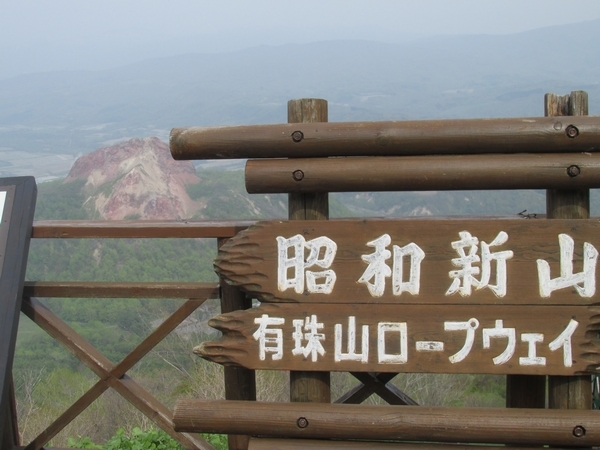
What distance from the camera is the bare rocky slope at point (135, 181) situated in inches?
1218

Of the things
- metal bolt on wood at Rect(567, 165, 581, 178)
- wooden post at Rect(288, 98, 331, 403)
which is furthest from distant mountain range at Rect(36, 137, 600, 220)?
metal bolt on wood at Rect(567, 165, 581, 178)

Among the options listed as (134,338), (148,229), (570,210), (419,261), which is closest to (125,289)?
(148,229)

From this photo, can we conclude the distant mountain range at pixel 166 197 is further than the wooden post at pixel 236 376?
Yes

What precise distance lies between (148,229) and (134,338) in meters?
14.7

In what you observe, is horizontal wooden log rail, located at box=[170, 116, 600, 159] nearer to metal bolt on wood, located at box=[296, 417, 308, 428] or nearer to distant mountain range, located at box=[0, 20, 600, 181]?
metal bolt on wood, located at box=[296, 417, 308, 428]

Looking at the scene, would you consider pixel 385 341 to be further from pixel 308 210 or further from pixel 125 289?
pixel 125 289

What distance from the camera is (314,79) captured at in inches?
5118

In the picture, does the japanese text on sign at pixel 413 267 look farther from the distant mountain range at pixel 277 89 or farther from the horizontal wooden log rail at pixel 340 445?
the distant mountain range at pixel 277 89

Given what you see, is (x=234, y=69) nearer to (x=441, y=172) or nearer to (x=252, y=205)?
(x=252, y=205)

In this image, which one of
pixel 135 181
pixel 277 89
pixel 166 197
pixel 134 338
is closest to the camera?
pixel 134 338

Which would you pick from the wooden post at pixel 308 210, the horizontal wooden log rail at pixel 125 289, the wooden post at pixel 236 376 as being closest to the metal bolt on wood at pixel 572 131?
the wooden post at pixel 308 210

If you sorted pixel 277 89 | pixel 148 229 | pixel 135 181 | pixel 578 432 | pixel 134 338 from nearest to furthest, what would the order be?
pixel 578 432
pixel 148 229
pixel 134 338
pixel 135 181
pixel 277 89

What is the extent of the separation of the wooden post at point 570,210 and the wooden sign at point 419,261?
0.11m

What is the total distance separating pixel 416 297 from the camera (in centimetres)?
232
